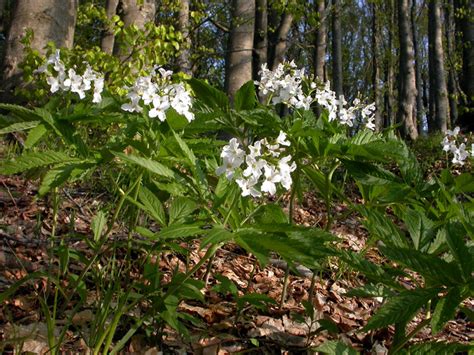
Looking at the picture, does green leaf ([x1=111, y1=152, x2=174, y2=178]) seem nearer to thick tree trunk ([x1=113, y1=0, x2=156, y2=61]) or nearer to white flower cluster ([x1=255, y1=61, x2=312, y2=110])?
white flower cluster ([x1=255, y1=61, x2=312, y2=110])

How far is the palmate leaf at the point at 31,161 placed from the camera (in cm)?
132

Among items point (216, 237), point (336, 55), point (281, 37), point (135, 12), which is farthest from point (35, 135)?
point (336, 55)

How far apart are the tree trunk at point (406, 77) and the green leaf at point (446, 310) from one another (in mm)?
7885

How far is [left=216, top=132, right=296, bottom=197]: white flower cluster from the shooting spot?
52.4 inches

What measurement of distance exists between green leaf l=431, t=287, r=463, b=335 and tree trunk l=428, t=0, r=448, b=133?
857cm

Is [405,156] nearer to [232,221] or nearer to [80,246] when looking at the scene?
[232,221]

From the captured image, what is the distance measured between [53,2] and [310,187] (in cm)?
312

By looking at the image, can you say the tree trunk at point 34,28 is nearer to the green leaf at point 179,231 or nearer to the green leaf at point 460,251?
the green leaf at point 179,231

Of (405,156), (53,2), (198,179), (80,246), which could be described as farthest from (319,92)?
(53,2)

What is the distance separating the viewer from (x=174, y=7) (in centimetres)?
685

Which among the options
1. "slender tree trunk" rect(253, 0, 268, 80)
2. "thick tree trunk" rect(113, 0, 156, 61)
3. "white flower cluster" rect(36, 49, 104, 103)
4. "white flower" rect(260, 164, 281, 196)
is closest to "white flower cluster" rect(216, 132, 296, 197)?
"white flower" rect(260, 164, 281, 196)

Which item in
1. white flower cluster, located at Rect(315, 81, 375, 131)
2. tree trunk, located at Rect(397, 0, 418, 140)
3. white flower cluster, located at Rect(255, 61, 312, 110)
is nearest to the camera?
white flower cluster, located at Rect(255, 61, 312, 110)

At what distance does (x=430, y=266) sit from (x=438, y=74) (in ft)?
30.6

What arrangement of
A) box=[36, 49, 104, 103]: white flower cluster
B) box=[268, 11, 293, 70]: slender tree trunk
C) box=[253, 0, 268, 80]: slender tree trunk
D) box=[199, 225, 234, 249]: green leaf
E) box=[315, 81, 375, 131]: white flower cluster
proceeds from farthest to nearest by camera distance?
box=[268, 11, 293, 70]: slender tree trunk
box=[253, 0, 268, 80]: slender tree trunk
box=[315, 81, 375, 131]: white flower cluster
box=[36, 49, 104, 103]: white flower cluster
box=[199, 225, 234, 249]: green leaf
